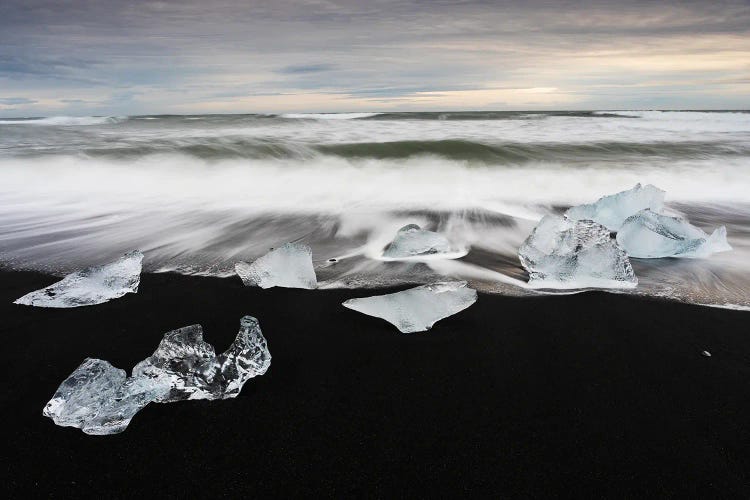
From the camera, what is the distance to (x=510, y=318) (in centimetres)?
248

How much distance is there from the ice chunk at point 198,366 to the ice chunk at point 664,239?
9.80ft


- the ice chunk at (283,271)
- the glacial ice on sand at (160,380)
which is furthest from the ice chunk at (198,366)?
the ice chunk at (283,271)

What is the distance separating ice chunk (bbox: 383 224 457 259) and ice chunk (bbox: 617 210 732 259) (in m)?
1.41

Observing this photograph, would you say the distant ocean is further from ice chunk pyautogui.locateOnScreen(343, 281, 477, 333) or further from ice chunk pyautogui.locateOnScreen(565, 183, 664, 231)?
ice chunk pyautogui.locateOnScreen(565, 183, 664, 231)

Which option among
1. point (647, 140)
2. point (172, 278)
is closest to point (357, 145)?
point (647, 140)

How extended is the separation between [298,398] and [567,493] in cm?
98

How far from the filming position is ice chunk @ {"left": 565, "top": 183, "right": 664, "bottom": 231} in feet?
14.8

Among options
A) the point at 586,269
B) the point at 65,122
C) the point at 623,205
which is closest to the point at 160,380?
the point at 586,269

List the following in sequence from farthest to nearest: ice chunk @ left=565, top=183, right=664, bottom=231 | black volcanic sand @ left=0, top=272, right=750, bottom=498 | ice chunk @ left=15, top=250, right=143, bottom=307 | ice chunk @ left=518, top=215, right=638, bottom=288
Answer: ice chunk @ left=565, top=183, right=664, bottom=231
ice chunk @ left=518, top=215, right=638, bottom=288
ice chunk @ left=15, top=250, right=143, bottom=307
black volcanic sand @ left=0, top=272, right=750, bottom=498

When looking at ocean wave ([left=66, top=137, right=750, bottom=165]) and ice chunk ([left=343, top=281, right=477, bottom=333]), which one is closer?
ice chunk ([left=343, top=281, right=477, bottom=333])

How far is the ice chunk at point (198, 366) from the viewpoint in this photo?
5.84ft

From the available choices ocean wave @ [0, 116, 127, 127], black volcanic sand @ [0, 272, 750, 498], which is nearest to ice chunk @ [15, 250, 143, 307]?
black volcanic sand @ [0, 272, 750, 498]

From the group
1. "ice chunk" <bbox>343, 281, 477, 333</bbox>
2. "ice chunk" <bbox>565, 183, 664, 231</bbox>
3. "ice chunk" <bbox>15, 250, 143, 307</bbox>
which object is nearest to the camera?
"ice chunk" <bbox>343, 281, 477, 333</bbox>

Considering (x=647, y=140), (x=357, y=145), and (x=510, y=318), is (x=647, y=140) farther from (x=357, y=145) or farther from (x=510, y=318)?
(x=510, y=318)
